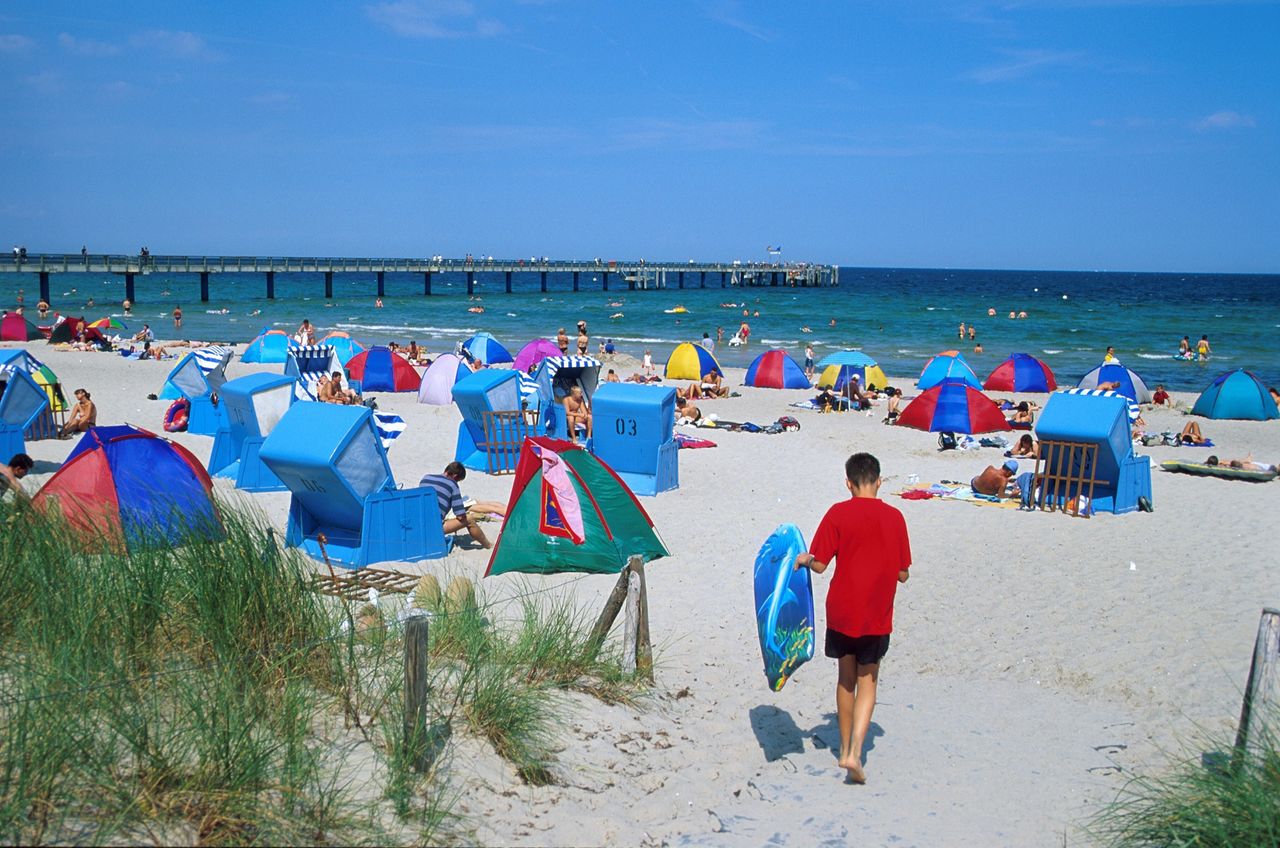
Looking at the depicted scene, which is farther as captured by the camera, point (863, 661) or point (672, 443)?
point (672, 443)

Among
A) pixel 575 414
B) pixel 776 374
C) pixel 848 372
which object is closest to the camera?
pixel 575 414

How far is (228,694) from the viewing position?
3.87m

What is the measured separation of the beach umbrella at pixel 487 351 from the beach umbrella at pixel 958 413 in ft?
29.8

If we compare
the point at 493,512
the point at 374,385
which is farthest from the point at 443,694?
the point at 374,385

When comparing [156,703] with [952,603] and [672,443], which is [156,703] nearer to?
[952,603]

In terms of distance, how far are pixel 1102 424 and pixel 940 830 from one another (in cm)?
760

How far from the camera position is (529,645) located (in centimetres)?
535

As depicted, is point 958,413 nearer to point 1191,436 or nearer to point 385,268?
point 1191,436

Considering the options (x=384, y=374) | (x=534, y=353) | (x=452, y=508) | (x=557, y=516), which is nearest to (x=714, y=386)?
(x=534, y=353)

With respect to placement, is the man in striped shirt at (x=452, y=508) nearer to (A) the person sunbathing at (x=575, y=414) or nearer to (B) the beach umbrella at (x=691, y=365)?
(A) the person sunbathing at (x=575, y=414)

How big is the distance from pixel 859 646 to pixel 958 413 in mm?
13478

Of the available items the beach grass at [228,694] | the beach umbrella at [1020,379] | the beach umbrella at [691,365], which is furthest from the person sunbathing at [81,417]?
the beach umbrella at [1020,379]

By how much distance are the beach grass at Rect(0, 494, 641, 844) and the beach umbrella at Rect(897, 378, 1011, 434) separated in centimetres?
1288

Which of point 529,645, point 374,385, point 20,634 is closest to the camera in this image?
point 20,634
